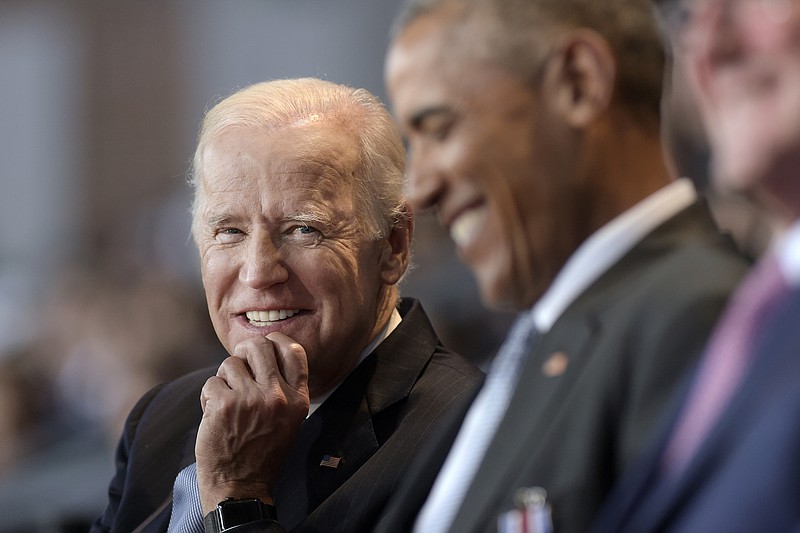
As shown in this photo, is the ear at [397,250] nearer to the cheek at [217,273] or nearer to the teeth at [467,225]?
the cheek at [217,273]

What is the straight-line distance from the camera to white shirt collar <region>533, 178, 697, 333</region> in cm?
175

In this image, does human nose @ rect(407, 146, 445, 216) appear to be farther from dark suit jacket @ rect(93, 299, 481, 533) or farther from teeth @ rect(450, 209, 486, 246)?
dark suit jacket @ rect(93, 299, 481, 533)

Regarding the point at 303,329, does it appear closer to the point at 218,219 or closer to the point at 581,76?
the point at 218,219

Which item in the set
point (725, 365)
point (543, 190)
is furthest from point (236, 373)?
point (725, 365)

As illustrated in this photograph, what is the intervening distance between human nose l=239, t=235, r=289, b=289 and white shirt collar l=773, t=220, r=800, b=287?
1275 mm

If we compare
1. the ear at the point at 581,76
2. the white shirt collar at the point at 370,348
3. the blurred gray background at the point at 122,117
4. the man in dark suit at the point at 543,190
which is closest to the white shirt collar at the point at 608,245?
the man in dark suit at the point at 543,190

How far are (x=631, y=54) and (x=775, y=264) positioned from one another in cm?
56

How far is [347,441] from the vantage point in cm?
244

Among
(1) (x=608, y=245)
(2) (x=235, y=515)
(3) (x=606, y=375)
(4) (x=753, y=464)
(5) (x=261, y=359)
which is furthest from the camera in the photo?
(5) (x=261, y=359)

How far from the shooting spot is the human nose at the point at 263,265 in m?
2.42

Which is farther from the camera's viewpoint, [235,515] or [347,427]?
[347,427]

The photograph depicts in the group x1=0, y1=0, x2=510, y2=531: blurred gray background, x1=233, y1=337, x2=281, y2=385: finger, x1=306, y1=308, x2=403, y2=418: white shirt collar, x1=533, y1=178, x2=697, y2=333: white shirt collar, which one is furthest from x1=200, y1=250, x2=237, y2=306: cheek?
x1=0, y1=0, x2=510, y2=531: blurred gray background

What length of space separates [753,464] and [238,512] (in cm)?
121

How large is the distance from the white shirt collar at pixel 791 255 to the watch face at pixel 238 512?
3.96 ft
